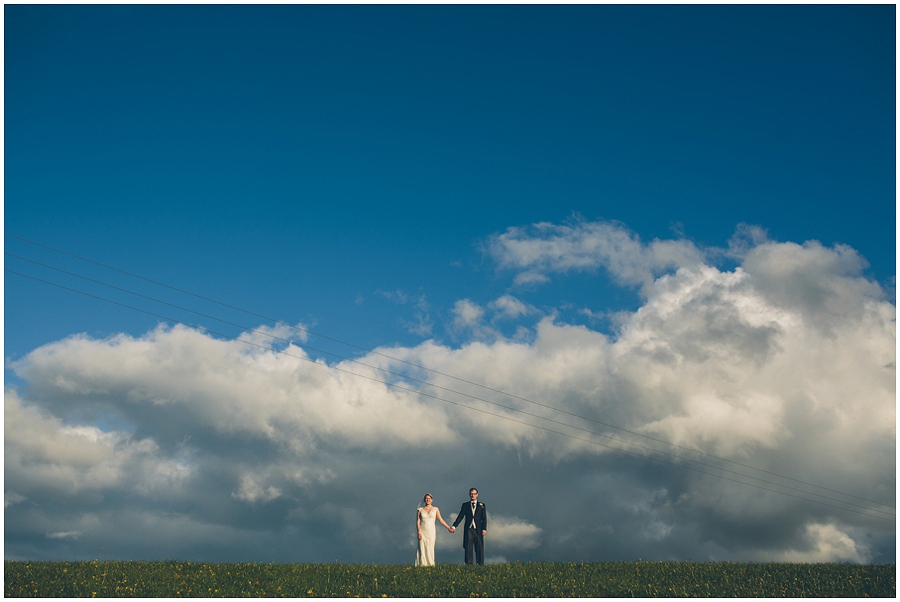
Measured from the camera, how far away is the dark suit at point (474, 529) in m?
23.4

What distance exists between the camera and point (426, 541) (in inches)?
928

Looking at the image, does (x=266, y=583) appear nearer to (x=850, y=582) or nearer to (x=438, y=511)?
(x=438, y=511)

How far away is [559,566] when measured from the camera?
20.9 metres

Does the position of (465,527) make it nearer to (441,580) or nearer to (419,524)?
(419,524)

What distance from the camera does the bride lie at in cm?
2353

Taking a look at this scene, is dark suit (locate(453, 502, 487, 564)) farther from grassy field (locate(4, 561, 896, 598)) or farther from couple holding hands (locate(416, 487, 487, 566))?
grassy field (locate(4, 561, 896, 598))

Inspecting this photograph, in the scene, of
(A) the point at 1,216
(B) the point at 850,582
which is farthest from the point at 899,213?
(A) the point at 1,216

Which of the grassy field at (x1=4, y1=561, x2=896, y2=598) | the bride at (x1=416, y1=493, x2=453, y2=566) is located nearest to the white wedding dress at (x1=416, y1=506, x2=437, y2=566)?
the bride at (x1=416, y1=493, x2=453, y2=566)

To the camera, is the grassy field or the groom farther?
the groom

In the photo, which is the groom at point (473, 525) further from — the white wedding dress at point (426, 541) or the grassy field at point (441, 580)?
the grassy field at point (441, 580)

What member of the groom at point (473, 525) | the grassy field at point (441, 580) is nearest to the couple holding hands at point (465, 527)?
the groom at point (473, 525)

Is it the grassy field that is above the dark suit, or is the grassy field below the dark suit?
below

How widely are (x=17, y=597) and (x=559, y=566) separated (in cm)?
1354

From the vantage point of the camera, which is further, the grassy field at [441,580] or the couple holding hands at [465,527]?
the couple holding hands at [465,527]
